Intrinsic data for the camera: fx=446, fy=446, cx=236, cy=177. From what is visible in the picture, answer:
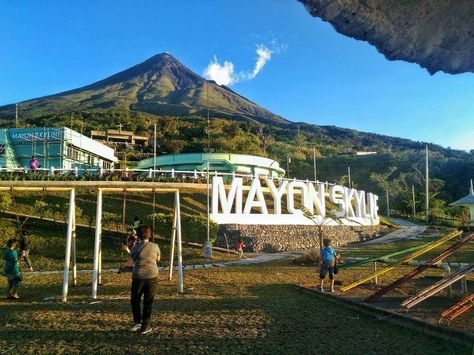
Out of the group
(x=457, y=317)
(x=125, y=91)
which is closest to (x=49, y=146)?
(x=457, y=317)

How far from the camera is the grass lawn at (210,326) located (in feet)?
19.0

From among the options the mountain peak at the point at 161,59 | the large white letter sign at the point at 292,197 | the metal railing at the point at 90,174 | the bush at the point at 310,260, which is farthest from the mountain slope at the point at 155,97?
the bush at the point at 310,260

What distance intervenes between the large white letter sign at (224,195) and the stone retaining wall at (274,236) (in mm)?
1038

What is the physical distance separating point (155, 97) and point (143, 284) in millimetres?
143301

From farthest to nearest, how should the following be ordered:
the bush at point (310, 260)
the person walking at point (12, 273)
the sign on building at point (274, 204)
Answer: the sign on building at point (274, 204), the bush at point (310, 260), the person walking at point (12, 273)

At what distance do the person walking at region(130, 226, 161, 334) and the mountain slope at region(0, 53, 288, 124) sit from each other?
375 feet

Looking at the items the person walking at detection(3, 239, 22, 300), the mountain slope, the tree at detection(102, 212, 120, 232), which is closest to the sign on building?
the tree at detection(102, 212, 120, 232)

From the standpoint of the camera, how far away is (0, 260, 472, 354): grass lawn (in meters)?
5.79

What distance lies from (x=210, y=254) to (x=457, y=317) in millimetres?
14247

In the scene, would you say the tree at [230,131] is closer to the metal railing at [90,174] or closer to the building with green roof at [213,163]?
the building with green roof at [213,163]

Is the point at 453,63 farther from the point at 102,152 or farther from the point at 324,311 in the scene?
the point at 102,152

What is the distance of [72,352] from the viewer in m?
5.54

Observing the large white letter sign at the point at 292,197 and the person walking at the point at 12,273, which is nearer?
the person walking at the point at 12,273

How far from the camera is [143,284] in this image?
21.8 ft
